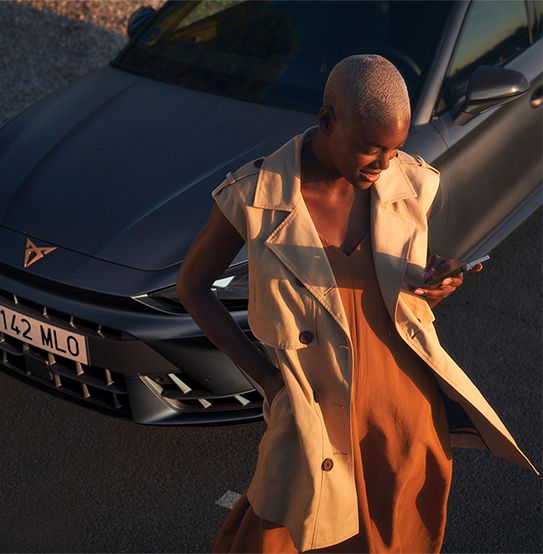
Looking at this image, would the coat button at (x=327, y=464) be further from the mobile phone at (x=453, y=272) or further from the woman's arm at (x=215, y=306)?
the mobile phone at (x=453, y=272)

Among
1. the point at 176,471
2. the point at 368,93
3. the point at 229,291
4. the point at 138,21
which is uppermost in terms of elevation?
the point at 368,93

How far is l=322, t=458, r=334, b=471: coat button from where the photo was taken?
240 centimetres

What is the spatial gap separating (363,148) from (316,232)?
0.24m

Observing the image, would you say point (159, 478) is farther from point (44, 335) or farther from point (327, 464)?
point (327, 464)

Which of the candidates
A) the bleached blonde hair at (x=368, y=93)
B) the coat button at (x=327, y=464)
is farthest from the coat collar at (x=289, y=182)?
the coat button at (x=327, y=464)

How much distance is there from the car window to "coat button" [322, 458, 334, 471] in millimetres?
2464

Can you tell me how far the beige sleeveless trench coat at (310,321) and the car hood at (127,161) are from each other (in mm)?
1425

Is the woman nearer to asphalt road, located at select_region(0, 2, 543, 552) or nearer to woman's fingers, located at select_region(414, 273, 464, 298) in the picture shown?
woman's fingers, located at select_region(414, 273, 464, 298)

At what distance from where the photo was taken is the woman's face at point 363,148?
2.17m

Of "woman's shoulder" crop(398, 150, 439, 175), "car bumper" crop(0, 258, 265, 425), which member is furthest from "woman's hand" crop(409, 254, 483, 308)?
"car bumper" crop(0, 258, 265, 425)

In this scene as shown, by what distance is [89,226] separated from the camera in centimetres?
392

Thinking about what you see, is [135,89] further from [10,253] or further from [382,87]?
[382,87]

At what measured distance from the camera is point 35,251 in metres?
3.86

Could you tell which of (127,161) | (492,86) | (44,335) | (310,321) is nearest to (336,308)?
(310,321)
